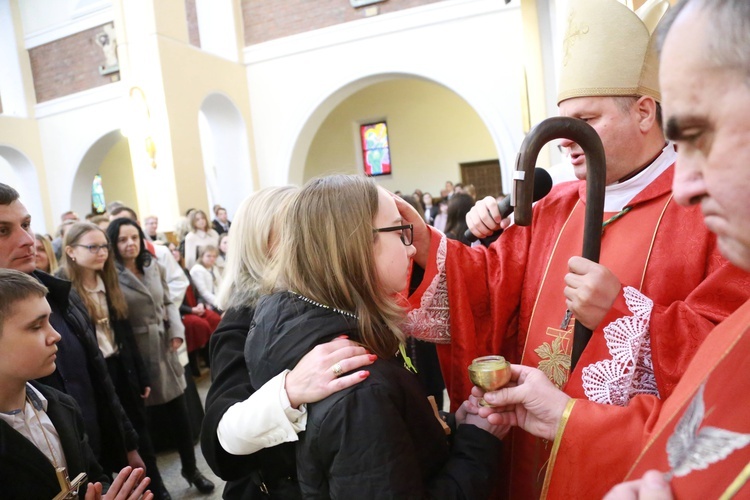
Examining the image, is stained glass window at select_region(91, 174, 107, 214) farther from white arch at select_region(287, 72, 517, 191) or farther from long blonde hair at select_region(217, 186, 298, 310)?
long blonde hair at select_region(217, 186, 298, 310)

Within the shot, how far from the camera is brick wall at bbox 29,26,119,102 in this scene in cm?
1285

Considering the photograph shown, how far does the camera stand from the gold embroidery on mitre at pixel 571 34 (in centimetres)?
168

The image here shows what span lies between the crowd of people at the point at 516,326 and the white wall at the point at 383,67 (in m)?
7.92

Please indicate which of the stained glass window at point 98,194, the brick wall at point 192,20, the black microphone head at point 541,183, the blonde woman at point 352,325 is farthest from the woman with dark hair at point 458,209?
the stained glass window at point 98,194

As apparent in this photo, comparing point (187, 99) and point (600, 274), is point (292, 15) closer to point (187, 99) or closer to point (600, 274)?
point (187, 99)

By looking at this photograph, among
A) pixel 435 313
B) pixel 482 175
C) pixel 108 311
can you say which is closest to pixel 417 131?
pixel 482 175

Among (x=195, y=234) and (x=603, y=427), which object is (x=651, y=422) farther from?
(x=195, y=234)

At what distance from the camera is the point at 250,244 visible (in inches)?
75.7

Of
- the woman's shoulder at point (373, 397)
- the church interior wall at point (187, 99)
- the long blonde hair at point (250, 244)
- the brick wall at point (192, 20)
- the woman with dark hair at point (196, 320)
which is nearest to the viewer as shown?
the woman's shoulder at point (373, 397)

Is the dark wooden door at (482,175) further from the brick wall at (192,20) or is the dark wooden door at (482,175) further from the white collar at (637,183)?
the white collar at (637,183)

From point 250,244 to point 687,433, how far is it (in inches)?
58.8

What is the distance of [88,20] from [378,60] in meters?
7.38

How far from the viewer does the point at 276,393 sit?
1.17 metres

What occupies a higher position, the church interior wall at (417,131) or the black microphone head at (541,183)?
the church interior wall at (417,131)
